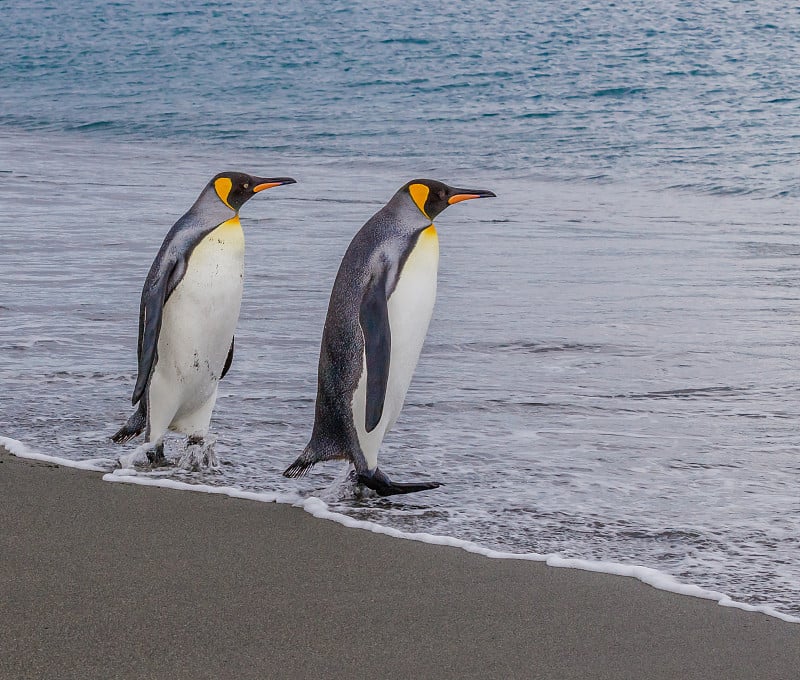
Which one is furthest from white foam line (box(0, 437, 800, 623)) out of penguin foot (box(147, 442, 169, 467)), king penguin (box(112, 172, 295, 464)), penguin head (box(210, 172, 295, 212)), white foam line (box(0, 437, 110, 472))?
penguin head (box(210, 172, 295, 212))

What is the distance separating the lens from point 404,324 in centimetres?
318

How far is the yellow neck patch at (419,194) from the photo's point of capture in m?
3.22

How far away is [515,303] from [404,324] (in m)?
2.62

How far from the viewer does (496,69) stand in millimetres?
24656

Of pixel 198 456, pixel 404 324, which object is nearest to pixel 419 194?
pixel 404 324

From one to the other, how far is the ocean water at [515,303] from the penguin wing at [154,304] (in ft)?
0.88

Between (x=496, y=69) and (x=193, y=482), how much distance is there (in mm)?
22496

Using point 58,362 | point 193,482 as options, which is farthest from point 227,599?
point 58,362

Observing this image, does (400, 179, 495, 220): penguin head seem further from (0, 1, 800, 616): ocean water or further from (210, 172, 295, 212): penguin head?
(0, 1, 800, 616): ocean water

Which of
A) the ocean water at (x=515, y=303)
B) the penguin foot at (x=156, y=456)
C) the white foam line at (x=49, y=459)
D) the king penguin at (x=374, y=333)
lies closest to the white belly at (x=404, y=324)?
the king penguin at (x=374, y=333)

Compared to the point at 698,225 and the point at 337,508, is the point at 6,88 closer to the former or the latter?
the point at 698,225

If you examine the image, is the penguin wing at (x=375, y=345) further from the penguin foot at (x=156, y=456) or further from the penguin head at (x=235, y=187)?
the penguin foot at (x=156, y=456)

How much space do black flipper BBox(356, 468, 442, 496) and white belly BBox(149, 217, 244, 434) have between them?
1.97 feet

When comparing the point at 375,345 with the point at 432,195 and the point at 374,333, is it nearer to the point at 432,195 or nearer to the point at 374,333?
the point at 374,333
